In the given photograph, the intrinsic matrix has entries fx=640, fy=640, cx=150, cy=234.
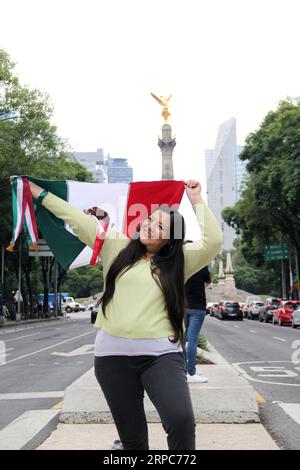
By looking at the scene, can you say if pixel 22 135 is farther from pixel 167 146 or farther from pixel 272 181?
pixel 272 181

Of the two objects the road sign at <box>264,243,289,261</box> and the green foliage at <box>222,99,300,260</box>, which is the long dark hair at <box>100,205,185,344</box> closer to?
the green foliage at <box>222,99,300,260</box>

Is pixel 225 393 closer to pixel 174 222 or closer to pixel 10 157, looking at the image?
pixel 174 222

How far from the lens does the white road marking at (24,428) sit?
5977 millimetres

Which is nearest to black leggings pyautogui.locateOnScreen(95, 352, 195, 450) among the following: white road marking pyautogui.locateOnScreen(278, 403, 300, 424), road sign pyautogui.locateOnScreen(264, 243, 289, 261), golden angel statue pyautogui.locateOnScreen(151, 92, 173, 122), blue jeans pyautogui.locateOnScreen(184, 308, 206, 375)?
white road marking pyautogui.locateOnScreen(278, 403, 300, 424)

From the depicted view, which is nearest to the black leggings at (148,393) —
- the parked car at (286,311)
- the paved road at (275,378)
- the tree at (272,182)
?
the paved road at (275,378)

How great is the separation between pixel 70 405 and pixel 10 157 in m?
27.6

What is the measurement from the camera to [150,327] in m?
3.34

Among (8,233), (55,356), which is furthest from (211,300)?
(55,356)

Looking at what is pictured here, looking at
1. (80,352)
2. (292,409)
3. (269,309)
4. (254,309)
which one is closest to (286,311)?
(269,309)

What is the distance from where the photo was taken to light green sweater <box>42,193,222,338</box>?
3357 millimetres

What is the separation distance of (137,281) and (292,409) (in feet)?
16.7

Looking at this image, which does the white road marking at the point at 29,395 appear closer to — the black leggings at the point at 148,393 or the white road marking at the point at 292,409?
the white road marking at the point at 292,409

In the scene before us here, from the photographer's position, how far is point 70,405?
263 inches

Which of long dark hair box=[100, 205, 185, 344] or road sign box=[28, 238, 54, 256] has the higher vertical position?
road sign box=[28, 238, 54, 256]
